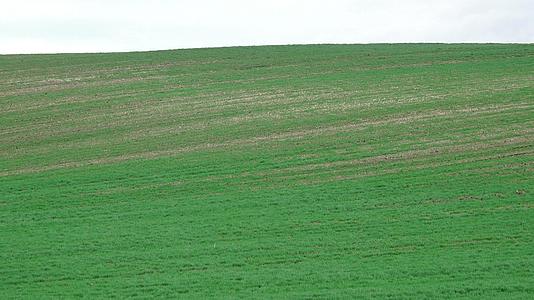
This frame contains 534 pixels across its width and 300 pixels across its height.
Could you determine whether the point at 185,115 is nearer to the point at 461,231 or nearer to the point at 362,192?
the point at 362,192

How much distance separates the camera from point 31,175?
30672 mm

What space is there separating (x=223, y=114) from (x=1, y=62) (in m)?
21.7

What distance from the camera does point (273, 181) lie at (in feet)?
92.8

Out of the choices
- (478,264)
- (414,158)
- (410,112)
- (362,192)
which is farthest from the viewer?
(410,112)

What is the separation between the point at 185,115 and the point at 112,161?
7036mm

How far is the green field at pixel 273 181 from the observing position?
68.7ft

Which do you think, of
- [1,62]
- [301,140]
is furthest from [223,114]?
[1,62]

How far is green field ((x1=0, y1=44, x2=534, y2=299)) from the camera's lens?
20.9 m

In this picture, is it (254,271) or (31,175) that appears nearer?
(254,271)

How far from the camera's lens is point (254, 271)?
21125 millimetres

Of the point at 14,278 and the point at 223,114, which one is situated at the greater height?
the point at 223,114

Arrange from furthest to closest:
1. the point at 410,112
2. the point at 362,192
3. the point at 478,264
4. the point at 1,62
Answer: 1. the point at 1,62
2. the point at 410,112
3. the point at 362,192
4. the point at 478,264

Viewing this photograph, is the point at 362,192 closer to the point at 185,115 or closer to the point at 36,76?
the point at 185,115

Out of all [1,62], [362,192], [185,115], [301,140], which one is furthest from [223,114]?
[1,62]
